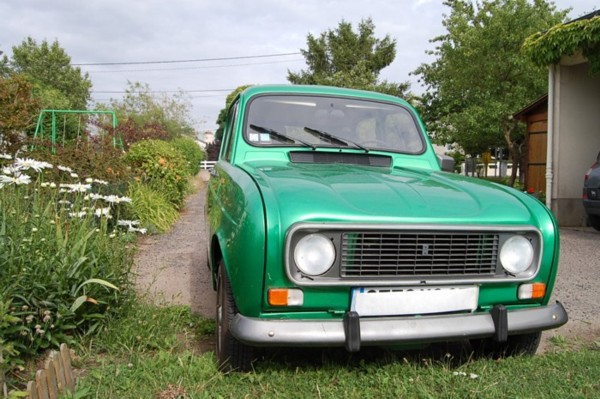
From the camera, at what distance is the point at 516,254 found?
2488mm

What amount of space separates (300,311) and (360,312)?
0.28 metres

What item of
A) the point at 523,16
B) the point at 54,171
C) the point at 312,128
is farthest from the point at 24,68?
the point at 312,128

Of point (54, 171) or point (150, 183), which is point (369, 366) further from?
point (150, 183)

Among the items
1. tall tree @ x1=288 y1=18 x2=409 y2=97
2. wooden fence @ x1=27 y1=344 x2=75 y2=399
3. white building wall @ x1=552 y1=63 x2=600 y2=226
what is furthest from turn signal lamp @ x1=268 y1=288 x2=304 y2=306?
tall tree @ x1=288 y1=18 x2=409 y2=97

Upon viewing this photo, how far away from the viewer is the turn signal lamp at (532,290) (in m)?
2.53

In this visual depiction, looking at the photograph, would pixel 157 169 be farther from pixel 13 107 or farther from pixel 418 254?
pixel 418 254

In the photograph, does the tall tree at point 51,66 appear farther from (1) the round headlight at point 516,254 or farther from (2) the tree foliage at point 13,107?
(1) the round headlight at point 516,254

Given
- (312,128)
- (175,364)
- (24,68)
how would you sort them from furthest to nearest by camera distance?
(24,68), (312,128), (175,364)

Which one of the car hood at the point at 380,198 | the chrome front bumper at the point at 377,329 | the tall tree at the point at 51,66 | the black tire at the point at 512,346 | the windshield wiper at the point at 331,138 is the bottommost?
the black tire at the point at 512,346

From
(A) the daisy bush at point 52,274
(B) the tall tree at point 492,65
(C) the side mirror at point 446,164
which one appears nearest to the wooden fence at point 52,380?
(A) the daisy bush at point 52,274

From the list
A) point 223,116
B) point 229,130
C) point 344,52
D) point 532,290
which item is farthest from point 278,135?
point 344,52

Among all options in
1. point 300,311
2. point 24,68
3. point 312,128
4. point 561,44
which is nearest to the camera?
point 300,311

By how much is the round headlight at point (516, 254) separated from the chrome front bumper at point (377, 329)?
23 cm

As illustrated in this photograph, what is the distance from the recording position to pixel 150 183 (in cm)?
923
